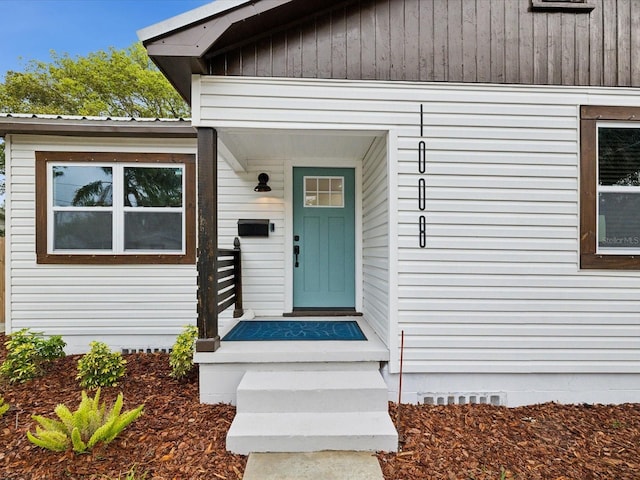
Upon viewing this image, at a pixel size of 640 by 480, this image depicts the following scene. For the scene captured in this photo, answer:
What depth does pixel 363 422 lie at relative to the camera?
7.61 ft

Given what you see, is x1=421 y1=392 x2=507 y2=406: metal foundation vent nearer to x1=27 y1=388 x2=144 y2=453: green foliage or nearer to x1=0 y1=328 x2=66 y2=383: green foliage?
x1=27 y1=388 x2=144 y2=453: green foliage

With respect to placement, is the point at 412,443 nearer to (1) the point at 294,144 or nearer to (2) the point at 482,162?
(2) the point at 482,162

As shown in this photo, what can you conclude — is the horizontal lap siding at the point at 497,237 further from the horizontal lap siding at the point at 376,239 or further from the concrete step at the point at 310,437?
the concrete step at the point at 310,437

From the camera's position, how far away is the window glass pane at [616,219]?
3006 mm

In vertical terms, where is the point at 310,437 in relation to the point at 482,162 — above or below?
below

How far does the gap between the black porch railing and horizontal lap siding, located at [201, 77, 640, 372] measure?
1.62m

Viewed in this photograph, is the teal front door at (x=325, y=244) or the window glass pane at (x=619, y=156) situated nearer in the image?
the window glass pane at (x=619, y=156)

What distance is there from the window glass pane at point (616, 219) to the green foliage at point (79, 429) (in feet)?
13.7

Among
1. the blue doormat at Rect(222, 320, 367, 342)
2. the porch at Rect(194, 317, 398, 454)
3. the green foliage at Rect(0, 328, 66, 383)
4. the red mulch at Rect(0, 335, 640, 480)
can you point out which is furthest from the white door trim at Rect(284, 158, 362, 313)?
the green foliage at Rect(0, 328, 66, 383)

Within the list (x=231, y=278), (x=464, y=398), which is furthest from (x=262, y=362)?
(x=464, y=398)

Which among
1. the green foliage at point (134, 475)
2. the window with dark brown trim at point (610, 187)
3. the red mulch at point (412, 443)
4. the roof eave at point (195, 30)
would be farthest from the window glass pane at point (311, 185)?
the green foliage at point (134, 475)

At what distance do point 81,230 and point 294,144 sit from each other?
3.03 m

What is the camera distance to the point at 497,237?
2.95m

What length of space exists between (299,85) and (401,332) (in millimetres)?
2386
